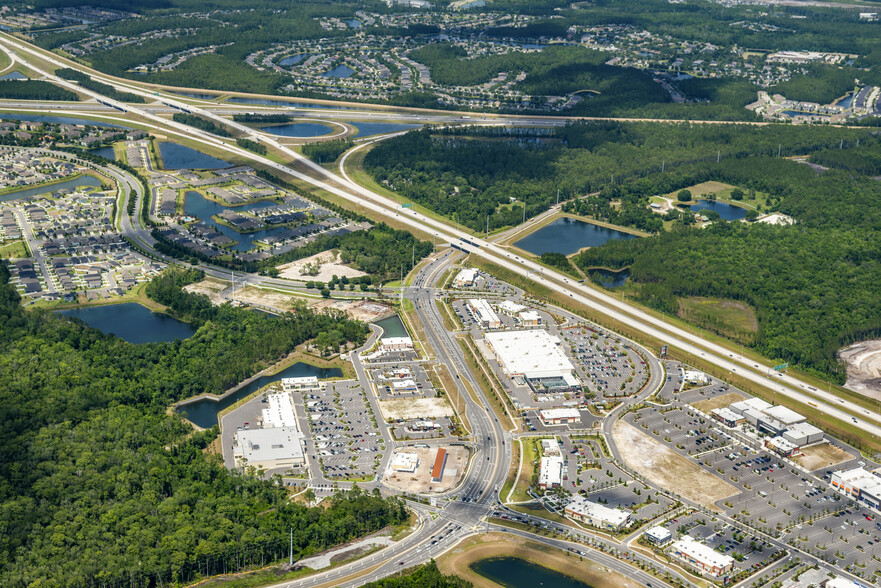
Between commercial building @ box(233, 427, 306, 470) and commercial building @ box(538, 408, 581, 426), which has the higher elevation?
commercial building @ box(233, 427, 306, 470)

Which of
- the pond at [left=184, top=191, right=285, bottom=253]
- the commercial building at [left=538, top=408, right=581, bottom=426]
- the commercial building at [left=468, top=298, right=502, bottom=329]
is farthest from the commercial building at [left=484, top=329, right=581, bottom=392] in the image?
the pond at [left=184, top=191, right=285, bottom=253]

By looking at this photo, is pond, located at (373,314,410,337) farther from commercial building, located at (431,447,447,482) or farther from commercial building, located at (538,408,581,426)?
commercial building, located at (431,447,447,482)

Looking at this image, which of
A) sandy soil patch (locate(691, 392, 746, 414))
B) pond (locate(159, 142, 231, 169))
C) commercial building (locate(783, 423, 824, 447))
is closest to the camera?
commercial building (locate(783, 423, 824, 447))

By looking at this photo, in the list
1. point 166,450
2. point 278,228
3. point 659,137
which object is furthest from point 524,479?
point 659,137

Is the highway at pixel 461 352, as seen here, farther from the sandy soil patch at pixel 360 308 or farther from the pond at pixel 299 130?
the pond at pixel 299 130

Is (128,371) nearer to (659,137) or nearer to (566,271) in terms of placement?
(566,271)

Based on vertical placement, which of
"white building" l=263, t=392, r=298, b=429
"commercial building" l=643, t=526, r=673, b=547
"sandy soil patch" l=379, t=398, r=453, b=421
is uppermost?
"white building" l=263, t=392, r=298, b=429

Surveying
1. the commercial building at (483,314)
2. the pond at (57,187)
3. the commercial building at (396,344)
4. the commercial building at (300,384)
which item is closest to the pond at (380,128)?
the pond at (57,187)

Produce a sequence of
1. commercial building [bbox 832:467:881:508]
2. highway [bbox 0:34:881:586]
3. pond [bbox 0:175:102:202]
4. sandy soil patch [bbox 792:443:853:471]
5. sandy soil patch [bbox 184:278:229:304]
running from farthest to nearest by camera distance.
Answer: pond [bbox 0:175:102:202]
sandy soil patch [bbox 184:278:229:304]
sandy soil patch [bbox 792:443:853:471]
commercial building [bbox 832:467:881:508]
highway [bbox 0:34:881:586]
